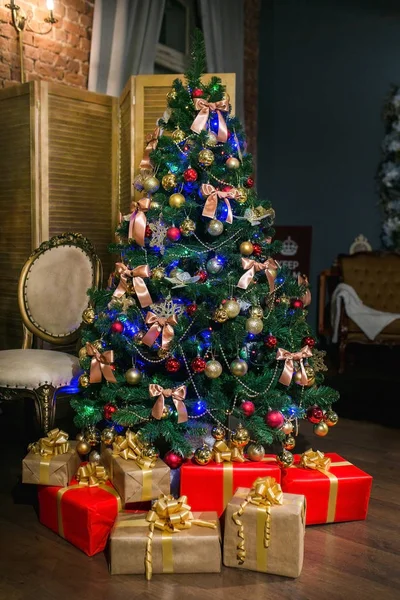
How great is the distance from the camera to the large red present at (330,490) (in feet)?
Answer: 7.23

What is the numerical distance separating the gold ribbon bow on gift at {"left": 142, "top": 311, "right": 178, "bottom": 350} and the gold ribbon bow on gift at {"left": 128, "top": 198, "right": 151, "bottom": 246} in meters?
0.31

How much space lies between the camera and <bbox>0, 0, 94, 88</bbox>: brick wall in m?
3.86

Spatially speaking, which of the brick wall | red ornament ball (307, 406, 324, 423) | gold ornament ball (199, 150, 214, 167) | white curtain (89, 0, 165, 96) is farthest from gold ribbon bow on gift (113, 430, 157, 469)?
white curtain (89, 0, 165, 96)

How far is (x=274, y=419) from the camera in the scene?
2240 millimetres

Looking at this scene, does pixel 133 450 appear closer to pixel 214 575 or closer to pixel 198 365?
pixel 198 365

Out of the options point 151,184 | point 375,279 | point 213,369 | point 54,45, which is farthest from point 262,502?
point 375,279

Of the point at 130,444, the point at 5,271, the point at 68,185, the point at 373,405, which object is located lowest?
the point at 373,405

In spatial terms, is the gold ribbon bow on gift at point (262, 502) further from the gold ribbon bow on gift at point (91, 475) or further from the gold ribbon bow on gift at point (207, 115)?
the gold ribbon bow on gift at point (207, 115)

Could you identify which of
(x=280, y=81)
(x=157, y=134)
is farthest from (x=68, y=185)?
(x=280, y=81)

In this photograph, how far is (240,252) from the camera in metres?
2.33

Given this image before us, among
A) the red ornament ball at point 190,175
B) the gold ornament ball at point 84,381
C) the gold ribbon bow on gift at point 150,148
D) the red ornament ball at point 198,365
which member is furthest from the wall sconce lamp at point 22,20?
the red ornament ball at point 198,365

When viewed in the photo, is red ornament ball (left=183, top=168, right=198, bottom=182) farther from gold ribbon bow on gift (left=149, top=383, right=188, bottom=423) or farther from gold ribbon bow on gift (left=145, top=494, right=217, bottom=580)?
gold ribbon bow on gift (left=145, top=494, right=217, bottom=580)

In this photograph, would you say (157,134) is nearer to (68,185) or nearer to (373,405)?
(68,185)

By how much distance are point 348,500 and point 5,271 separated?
8.72 feet
